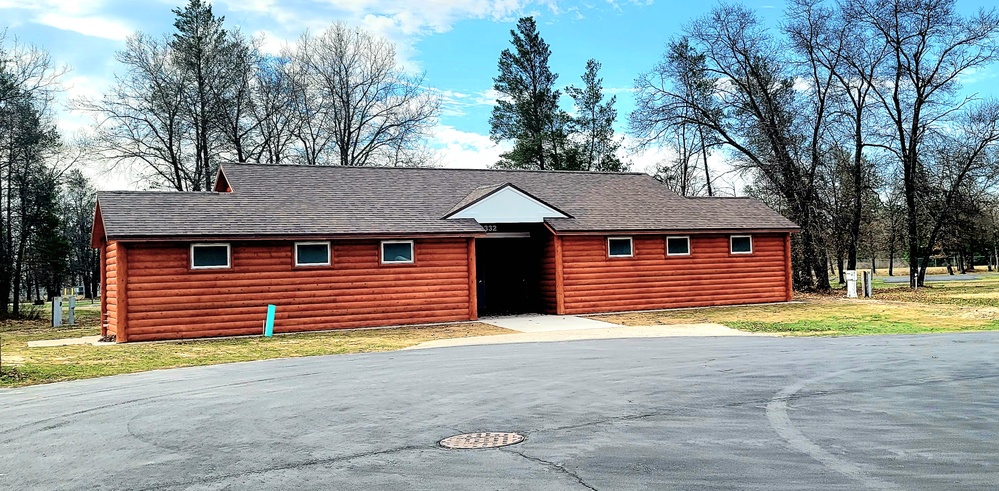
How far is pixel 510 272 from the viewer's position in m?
23.8

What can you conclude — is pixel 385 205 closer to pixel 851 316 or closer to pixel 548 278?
→ pixel 548 278

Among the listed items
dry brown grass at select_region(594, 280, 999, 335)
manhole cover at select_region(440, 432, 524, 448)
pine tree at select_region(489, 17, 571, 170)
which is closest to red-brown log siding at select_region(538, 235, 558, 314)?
dry brown grass at select_region(594, 280, 999, 335)

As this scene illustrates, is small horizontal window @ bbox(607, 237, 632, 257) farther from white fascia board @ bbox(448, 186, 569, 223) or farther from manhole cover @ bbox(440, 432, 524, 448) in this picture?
manhole cover @ bbox(440, 432, 524, 448)

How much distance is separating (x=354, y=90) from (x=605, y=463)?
113ft

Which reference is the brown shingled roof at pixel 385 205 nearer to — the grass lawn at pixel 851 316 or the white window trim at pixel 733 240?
the white window trim at pixel 733 240

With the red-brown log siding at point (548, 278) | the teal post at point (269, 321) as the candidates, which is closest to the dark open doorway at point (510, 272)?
the red-brown log siding at point (548, 278)

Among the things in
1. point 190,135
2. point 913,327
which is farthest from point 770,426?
point 190,135

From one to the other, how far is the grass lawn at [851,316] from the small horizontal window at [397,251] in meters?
5.33

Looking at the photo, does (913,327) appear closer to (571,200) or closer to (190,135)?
(571,200)

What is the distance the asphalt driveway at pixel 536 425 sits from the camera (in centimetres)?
495

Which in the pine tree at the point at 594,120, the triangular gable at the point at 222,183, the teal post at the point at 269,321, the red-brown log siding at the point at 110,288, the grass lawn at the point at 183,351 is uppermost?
the pine tree at the point at 594,120

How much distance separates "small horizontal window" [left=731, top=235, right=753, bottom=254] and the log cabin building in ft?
0.15

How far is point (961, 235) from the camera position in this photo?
43.8 metres

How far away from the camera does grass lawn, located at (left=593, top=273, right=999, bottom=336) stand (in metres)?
16.1
